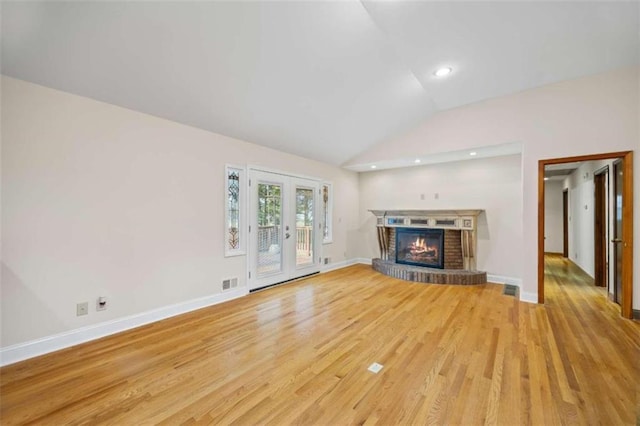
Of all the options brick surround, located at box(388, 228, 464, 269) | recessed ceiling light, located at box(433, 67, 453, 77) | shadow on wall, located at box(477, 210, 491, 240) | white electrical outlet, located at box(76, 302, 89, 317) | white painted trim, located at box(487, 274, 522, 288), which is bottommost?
white painted trim, located at box(487, 274, 522, 288)

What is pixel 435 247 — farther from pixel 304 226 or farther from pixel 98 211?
pixel 98 211

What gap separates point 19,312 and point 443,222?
602 cm

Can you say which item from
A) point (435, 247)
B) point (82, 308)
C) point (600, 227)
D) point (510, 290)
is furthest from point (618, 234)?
point (82, 308)

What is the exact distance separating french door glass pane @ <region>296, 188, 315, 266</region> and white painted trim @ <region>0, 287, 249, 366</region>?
6.58 ft

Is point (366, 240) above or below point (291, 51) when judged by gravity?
below

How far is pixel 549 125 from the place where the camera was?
384 cm

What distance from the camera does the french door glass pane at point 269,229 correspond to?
4.61 metres

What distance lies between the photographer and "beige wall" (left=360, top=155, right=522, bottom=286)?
498cm

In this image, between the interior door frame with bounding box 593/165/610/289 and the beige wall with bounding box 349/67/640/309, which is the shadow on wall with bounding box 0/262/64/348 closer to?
the beige wall with bounding box 349/67/640/309

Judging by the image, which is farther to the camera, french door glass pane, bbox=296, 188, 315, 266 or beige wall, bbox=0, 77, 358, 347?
french door glass pane, bbox=296, 188, 315, 266

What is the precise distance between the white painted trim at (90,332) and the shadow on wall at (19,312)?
64 millimetres

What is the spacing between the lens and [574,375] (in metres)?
2.13

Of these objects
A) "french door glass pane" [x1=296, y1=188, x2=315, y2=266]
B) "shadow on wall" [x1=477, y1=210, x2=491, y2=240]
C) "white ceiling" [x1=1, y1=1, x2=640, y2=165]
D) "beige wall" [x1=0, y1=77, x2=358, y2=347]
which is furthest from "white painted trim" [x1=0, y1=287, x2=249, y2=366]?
"shadow on wall" [x1=477, y1=210, x2=491, y2=240]

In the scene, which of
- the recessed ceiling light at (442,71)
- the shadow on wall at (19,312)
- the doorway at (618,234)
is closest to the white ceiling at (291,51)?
the recessed ceiling light at (442,71)
